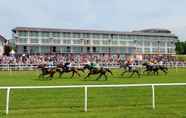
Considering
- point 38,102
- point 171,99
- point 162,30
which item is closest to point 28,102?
point 38,102

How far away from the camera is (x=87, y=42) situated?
308 ft

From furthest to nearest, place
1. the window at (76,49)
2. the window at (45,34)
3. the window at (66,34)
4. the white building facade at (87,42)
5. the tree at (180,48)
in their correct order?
the tree at (180,48) < the window at (66,34) < the window at (76,49) < the window at (45,34) < the white building facade at (87,42)

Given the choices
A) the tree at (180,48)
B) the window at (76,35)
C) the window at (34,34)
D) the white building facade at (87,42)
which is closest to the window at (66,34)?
the white building facade at (87,42)

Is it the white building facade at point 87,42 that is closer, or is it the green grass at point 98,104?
the green grass at point 98,104

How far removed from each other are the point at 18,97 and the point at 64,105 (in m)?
2.50

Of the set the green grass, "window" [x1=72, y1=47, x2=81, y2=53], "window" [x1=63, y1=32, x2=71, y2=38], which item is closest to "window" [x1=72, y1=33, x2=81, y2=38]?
"window" [x1=63, y1=32, x2=71, y2=38]

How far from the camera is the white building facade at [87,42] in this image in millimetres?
86681

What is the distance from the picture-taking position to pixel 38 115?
10539mm

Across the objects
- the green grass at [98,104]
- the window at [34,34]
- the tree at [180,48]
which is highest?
the window at [34,34]

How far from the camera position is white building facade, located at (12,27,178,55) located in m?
86.7

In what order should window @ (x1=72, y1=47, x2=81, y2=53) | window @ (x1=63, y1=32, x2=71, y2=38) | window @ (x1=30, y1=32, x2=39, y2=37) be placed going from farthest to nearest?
window @ (x1=63, y1=32, x2=71, y2=38) → window @ (x1=72, y1=47, x2=81, y2=53) → window @ (x1=30, y1=32, x2=39, y2=37)

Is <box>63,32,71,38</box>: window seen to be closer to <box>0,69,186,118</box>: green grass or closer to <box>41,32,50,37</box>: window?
<box>41,32,50,37</box>: window

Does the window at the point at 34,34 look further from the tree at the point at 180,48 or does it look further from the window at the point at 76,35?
the tree at the point at 180,48

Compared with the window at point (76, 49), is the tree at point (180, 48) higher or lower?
higher
